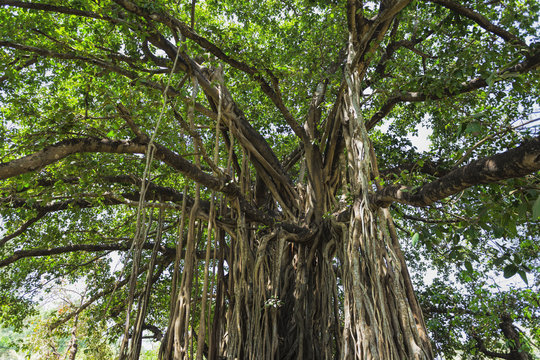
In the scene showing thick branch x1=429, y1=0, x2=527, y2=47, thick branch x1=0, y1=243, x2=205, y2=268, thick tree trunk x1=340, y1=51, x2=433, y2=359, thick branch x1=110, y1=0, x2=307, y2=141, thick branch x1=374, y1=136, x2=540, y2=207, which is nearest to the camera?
thick branch x1=374, y1=136, x2=540, y2=207

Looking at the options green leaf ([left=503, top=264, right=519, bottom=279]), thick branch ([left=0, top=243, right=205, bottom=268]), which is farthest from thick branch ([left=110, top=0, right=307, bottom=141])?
green leaf ([left=503, top=264, right=519, bottom=279])

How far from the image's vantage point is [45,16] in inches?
121

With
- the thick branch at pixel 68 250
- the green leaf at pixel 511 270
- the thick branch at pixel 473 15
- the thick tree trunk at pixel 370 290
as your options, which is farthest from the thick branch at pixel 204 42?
the green leaf at pixel 511 270

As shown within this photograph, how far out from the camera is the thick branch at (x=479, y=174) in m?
1.23

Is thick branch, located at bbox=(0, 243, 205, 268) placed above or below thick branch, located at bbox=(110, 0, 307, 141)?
below

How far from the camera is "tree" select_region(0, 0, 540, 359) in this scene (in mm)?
1993

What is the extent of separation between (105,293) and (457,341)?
4.90 meters

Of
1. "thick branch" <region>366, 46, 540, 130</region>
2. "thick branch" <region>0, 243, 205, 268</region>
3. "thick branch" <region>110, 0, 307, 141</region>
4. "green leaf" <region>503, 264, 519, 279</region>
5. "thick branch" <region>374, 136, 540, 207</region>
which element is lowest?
"green leaf" <region>503, 264, 519, 279</region>

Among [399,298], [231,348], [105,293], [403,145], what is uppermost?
[403,145]

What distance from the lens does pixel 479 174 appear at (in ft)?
4.77

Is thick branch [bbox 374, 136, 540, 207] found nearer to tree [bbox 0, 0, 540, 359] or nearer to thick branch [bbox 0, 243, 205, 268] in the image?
tree [bbox 0, 0, 540, 359]

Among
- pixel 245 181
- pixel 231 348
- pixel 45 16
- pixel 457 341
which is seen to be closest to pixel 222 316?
pixel 231 348

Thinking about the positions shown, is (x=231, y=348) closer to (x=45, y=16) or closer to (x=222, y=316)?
(x=222, y=316)

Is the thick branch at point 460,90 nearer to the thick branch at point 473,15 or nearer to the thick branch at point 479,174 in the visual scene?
the thick branch at point 473,15
